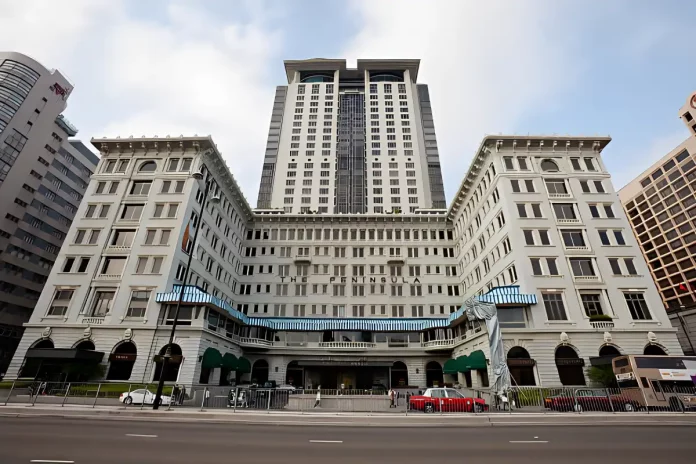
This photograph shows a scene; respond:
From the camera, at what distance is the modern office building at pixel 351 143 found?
94250mm

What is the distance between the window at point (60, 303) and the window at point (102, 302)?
104 inches

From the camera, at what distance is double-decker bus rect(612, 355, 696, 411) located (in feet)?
74.2

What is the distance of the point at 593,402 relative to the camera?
73.3ft

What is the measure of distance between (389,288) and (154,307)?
33.3m

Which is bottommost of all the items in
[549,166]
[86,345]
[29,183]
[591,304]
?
[86,345]

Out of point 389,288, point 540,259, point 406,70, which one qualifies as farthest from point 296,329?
point 406,70

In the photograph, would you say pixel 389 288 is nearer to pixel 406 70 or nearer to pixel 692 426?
pixel 692 426

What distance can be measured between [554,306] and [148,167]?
171 feet

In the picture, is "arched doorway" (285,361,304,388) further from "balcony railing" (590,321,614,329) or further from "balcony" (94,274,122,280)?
"balcony railing" (590,321,614,329)

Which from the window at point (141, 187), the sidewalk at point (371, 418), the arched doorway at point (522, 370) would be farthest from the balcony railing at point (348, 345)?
the window at point (141, 187)

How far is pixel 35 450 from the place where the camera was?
9883 mm

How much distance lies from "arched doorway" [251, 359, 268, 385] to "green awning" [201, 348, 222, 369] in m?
13.5

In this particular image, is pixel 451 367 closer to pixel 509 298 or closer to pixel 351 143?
pixel 509 298

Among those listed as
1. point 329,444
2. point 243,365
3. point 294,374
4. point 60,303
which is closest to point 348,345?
point 294,374
